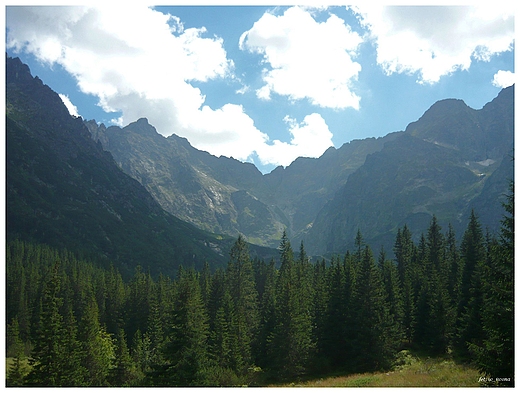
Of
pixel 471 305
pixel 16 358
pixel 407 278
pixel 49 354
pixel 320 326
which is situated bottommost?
pixel 16 358

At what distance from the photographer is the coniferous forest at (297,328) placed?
34038 mm

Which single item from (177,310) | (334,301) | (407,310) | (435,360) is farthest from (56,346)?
(407,310)

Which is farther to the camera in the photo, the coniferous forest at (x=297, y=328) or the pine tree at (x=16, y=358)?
the pine tree at (x=16, y=358)

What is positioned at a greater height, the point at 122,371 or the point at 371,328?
the point at 371,328

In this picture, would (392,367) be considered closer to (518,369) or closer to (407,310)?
(407,310)

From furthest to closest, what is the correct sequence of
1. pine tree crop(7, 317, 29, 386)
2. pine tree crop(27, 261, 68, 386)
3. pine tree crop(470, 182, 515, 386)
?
pine tree crop(7, 317, 29, 386) → pine tree crop(27, 261, 68, 386) → pine tree crop(470, 182, 515, 386)

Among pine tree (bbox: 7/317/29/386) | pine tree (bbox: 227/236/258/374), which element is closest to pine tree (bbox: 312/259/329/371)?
pine tree (bbox: 227/236/258/374)

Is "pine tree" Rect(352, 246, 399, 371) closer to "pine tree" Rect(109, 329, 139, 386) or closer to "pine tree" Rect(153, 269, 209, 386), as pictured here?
"pine tree" Rect(153, 269, 209, 386)

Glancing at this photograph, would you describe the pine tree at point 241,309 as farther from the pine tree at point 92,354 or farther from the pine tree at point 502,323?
the pine tree at point 502,323

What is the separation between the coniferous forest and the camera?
34.0 metres

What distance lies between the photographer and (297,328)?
5078 centimetres

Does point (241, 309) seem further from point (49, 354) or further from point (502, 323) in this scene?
point (502, 323)

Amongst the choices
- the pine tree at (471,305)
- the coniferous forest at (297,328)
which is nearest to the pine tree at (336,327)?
the coniferous forest at (297,328)

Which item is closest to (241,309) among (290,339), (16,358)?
(290,339)
